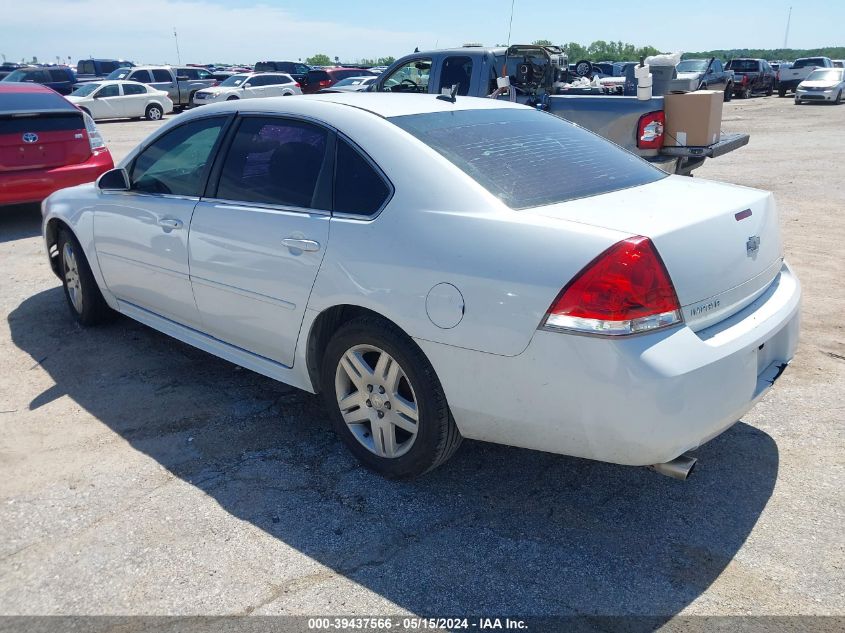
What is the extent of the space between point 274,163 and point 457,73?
18.8 ft

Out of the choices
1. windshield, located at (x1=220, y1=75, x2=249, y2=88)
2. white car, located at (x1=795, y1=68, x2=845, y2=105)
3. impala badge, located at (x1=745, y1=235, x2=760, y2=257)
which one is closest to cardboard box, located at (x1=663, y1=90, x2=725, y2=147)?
impala badge, located at (x1=745, y1=235, x2=760, y2=257)

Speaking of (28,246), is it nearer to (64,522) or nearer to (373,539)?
(64,522)

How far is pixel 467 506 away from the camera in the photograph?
3.06m

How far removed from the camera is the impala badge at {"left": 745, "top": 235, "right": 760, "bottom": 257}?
2889mm

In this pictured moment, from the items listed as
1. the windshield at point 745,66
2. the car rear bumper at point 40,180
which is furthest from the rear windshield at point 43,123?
the windshield at point 745,66

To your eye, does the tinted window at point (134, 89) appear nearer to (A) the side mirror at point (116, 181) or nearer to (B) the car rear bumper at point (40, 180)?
(B) the car rear bumper at point (40, 180)

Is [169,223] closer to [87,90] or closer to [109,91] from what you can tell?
[109,91]

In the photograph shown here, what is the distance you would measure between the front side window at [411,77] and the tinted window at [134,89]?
18203 mm

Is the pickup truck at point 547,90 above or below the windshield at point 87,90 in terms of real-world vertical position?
above

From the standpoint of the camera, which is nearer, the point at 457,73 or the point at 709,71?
the point at 457,73

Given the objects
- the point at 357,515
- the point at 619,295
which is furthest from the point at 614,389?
the point at 357,515

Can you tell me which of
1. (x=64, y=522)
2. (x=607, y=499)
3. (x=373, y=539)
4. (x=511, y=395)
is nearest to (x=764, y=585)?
(x=607, y=499)

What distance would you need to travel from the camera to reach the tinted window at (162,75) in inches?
1100

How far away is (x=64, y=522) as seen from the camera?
301 centimetres
